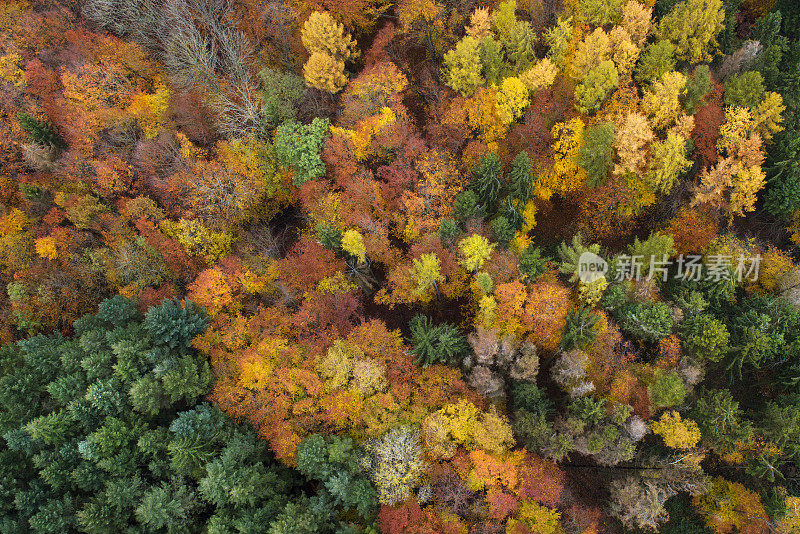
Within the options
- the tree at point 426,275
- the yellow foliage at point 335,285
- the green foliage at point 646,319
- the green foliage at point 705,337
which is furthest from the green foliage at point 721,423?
the yellow foliage at point 335,285

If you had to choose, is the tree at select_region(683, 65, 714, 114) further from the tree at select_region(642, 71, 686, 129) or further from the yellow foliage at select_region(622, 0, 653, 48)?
the yellow foliage at select_region(622, 0, 653, 48)

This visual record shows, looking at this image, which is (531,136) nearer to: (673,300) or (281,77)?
(673,300)

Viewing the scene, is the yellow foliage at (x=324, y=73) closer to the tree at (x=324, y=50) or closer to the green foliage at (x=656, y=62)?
the tree at (x=324, y=50)

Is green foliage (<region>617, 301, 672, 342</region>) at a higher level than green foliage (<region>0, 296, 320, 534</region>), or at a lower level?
higher

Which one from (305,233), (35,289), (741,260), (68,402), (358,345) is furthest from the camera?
(305,233)

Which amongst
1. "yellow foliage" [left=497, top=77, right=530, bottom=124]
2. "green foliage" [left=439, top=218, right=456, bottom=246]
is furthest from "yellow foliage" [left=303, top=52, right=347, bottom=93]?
"green foliage" [left=439, top=218, right=456, bottom=246]

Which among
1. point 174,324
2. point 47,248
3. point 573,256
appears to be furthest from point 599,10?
point 47,248

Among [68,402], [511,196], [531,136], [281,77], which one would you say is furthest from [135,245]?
[531,136]
